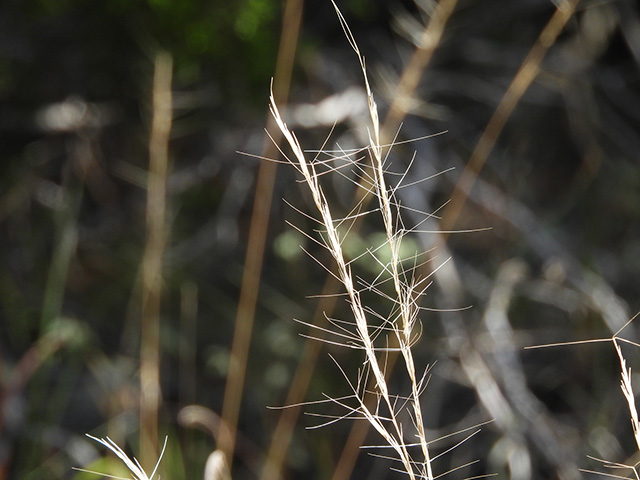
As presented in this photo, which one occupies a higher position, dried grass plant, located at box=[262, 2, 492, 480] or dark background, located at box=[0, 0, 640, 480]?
dried grass plant, located at box=[262, 2, 492, 480]

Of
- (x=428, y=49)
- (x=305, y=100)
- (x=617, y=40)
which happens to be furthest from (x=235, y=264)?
(x=617, y=40)

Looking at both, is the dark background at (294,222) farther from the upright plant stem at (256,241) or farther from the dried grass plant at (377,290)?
the dried grass plant at (377,290)

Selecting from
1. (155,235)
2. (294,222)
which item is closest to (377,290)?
(155,235)

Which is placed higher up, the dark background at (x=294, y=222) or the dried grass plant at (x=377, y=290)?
the dried grass plant at (x=377, y=290)

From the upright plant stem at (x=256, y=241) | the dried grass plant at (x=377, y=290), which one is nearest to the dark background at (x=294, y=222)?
the upright plant stem at (x=256, y=241)

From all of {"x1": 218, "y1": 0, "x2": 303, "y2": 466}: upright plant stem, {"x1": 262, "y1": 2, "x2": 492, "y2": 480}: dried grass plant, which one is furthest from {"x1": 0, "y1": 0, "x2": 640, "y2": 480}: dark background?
{"x1": 262, "y1": 2, "x2": 492, "y2": 480}: dried grass plant

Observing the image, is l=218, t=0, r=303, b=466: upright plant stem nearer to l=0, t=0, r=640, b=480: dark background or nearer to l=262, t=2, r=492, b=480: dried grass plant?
l=0, t=0, r=640, b=480: dark background

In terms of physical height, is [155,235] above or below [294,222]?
above

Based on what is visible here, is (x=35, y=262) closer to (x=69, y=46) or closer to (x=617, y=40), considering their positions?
(x=69, y=46)

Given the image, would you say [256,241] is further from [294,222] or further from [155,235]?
[155,235]
